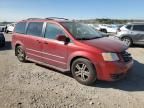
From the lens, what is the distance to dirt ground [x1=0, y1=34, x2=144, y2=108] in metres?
4.49

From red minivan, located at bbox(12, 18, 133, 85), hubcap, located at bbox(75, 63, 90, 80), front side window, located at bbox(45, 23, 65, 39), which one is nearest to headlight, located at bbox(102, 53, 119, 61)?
red minivan, located at bbox(12, 18, 133, 85)

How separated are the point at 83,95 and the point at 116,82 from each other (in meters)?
1.39

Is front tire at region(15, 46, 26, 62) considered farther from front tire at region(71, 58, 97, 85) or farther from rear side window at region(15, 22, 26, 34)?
front tire at region(71, 58, 97, 85)

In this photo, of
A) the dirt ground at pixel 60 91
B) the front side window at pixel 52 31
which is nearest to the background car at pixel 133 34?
the dirt ground at pixel 60 91

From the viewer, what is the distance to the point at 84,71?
565 centimetres

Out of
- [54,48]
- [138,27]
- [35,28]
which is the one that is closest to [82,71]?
[54,48]

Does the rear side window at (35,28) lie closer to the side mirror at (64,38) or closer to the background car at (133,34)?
the side mirror at (64,38)

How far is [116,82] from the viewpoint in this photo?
19.4 ft

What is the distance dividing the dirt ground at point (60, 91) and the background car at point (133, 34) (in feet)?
20.2

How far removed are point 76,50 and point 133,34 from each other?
8.23m

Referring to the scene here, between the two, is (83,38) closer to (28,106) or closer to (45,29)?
(45,29)

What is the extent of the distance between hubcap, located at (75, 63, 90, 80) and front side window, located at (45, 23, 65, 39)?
1.15 m

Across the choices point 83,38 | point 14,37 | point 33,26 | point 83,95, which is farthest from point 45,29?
point 83,95

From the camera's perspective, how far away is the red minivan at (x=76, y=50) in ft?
17.5
